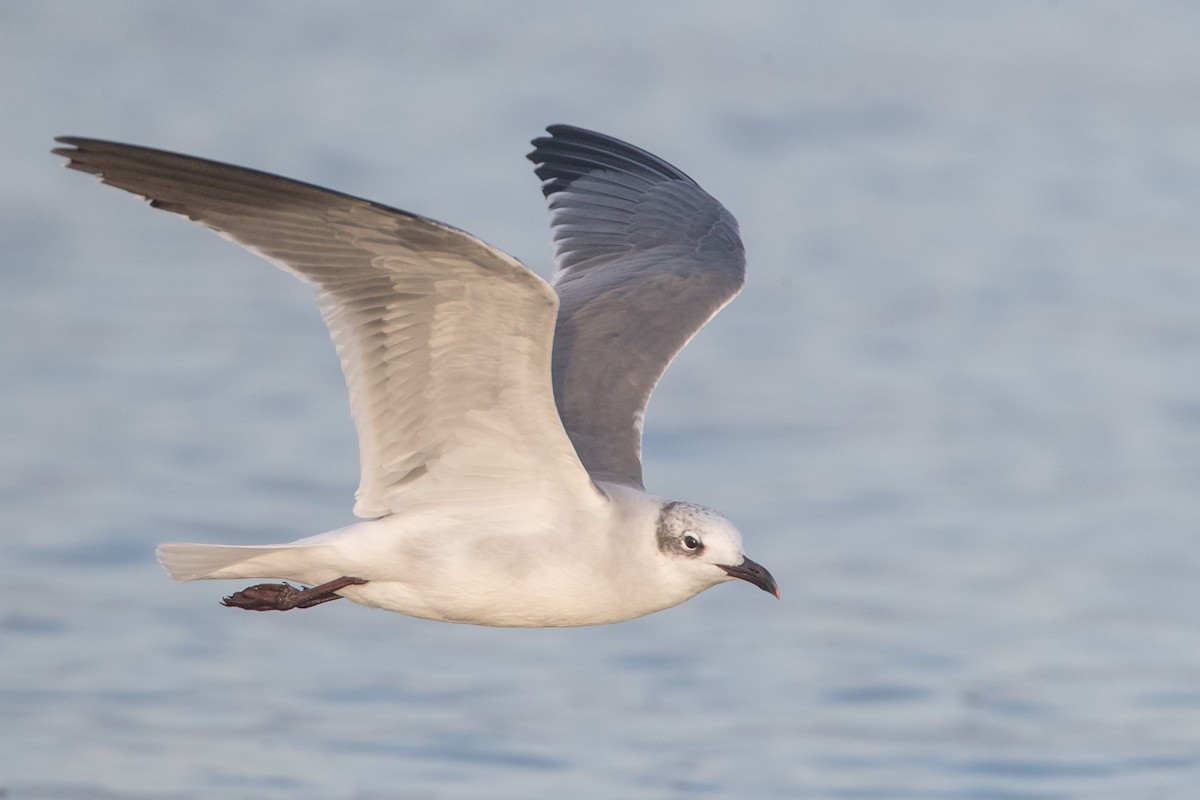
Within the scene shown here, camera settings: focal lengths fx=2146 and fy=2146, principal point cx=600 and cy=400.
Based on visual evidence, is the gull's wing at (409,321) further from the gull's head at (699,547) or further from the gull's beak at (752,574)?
the gull's beak at (752,574)

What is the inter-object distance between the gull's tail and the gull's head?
1.30 metres

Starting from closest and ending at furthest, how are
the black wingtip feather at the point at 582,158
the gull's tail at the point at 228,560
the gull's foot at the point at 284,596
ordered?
the gull's tail at the point at 228,560 → the gull's foot at the point at 284,596 → the black wingtip feather at the point at 582,158

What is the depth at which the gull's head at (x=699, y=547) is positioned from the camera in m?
8.08

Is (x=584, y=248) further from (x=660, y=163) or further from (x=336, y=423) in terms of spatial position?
(x=336, y=423)

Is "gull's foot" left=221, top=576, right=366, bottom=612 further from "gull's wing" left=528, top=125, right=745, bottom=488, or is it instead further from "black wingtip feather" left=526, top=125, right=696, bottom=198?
"black wingtip feather" left=526, top=125, right=696, bottom=198

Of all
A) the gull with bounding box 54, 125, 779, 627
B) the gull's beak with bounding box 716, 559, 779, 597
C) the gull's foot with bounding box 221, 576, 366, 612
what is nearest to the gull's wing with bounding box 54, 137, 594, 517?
the gull with bounding box 54, 125, 779, 627

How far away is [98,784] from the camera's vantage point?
10664 mm

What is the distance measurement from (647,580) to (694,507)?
0.33 m

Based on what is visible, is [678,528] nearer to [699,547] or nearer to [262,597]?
[699,547]

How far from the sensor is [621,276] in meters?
10.1

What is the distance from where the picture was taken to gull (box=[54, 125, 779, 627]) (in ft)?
23.6

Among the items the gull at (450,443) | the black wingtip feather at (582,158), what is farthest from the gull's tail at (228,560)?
the black wingtip feather at (582,158)

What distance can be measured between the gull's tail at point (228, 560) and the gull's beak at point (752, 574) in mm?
1545

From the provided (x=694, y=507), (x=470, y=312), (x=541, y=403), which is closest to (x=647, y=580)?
(x=694, y=507)
